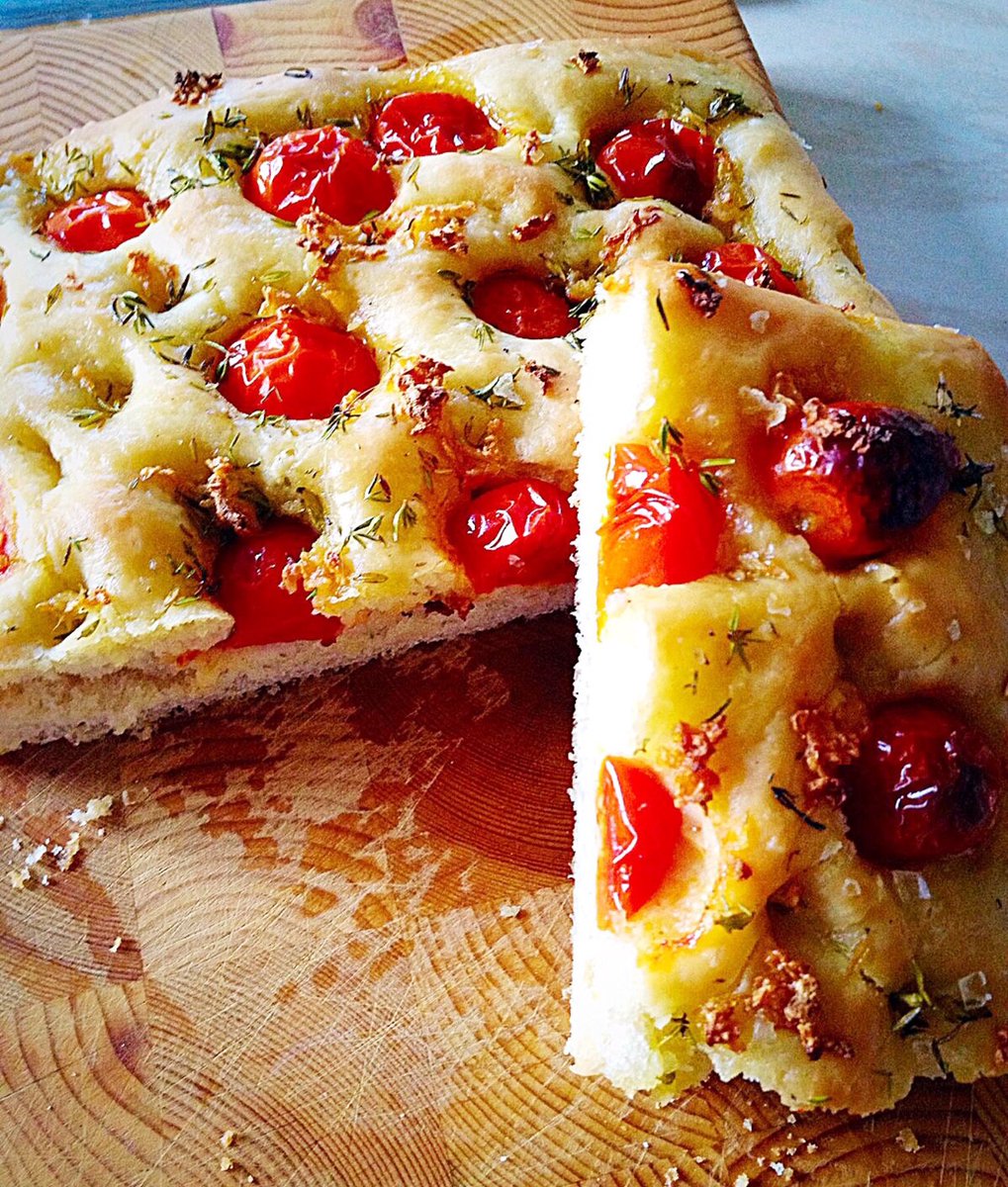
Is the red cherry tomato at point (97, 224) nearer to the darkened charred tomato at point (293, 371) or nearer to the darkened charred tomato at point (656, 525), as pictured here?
the darkened charred tomato at point (293, 371)

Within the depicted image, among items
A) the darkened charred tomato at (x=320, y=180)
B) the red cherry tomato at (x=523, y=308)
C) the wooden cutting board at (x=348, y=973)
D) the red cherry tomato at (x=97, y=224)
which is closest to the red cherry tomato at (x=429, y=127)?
the darkened charred tomato at (x=320, y=180)

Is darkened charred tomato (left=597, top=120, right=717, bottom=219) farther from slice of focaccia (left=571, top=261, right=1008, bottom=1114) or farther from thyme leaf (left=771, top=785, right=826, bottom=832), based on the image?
thyme leaf (left=771, top=785, right=826, bottom=832)

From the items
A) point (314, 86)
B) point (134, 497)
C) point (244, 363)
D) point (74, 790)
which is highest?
point (314, 86)

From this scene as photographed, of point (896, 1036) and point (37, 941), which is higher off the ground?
point (896, 1036)

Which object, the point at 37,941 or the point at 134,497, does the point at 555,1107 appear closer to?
the point at 37,941

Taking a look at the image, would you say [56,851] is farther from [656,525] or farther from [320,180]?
[320,180]

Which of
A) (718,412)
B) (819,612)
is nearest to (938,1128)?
(819,612)
